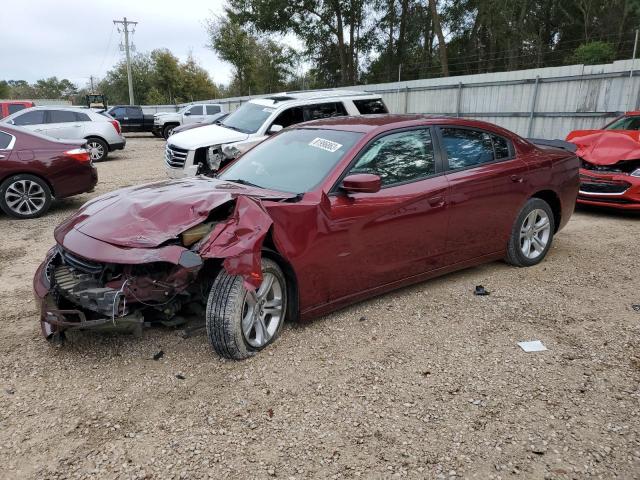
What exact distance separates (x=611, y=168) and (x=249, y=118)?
19.9ft

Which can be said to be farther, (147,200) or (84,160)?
(84,160)

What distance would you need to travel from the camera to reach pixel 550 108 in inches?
461

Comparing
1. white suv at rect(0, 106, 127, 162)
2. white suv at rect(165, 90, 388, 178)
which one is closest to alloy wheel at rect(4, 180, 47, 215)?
white suv at rect(165, 90, 388, 178)

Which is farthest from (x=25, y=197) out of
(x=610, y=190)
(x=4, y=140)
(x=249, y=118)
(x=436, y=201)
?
(x=610, y=190)

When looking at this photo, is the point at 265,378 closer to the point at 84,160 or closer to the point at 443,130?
the point at 443,130

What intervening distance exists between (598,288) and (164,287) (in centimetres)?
386

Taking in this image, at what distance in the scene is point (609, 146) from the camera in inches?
295

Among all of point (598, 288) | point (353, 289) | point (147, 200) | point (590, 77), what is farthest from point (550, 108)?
point (147, 200)

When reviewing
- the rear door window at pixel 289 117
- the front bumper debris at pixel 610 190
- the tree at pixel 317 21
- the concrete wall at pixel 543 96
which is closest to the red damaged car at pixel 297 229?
the front bumper debris at pixel 610 190

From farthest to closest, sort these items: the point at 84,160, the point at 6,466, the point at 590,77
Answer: the point at 590,77 < the point at 84,160 < the point at 6,466

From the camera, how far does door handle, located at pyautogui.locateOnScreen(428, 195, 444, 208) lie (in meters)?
4.00

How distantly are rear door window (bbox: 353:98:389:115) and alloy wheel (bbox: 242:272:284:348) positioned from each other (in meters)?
6.33

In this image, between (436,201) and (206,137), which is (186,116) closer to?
(206,137)

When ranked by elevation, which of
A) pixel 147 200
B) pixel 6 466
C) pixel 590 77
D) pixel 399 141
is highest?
pixel 590 77
